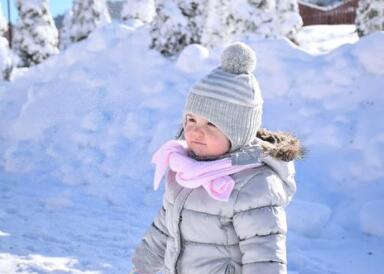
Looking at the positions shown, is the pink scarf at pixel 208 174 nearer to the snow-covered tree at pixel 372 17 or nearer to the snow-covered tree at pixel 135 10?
the snow-covered tree at pixel 372 17

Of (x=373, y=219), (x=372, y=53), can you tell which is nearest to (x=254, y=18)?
(x=372, y=53)

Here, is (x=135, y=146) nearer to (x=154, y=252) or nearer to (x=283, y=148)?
(x=154, y=252)

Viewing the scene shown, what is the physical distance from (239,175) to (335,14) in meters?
30.0

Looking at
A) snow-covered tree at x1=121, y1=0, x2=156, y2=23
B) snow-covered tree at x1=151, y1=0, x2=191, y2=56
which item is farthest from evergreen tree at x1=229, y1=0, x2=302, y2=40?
snow-covered tree at x1=121, y1=0, x2=156, y2=23

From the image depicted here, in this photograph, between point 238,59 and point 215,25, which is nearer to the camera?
point 238,59

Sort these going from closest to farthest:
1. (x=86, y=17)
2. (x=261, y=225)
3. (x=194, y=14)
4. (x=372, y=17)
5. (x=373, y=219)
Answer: (x=261, y=225), (x=373, y=219), (x=194, y=14), (x=372, y=17), (x=86, y=17)

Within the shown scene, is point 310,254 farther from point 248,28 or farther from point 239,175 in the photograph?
point 248,28

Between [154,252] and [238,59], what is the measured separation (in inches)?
38.4

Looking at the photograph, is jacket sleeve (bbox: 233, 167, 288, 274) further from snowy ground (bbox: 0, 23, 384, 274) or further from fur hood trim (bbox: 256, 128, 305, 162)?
snowy ground (bbox: 0, 23, 384, 274)

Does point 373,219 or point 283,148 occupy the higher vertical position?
point 283,148

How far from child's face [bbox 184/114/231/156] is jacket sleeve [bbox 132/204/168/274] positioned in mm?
428

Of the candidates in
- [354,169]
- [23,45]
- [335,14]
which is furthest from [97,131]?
[335,14]

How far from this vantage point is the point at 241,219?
199 cm

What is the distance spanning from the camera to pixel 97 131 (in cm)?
828
